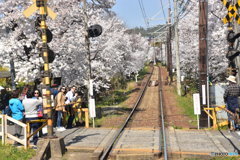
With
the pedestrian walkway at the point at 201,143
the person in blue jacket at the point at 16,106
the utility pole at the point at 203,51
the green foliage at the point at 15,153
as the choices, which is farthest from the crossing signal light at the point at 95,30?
the green foliage at the point at 15,153

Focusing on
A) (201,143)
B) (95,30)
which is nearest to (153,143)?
(201,143)

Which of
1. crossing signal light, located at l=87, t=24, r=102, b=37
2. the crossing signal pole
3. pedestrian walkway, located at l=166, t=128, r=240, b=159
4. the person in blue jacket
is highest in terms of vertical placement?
crossing signal light, located at l=87, t=24, r=102, b=37

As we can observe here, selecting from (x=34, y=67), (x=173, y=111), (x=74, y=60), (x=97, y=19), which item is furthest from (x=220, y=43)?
(x=34, y=67)

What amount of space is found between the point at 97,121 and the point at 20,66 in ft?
16.3

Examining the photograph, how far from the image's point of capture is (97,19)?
67.7 ft

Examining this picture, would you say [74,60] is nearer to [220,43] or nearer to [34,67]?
[34,67]

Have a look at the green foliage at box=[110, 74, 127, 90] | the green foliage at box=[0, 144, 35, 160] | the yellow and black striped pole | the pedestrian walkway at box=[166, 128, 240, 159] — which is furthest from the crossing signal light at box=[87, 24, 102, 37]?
the green foliage at box=[110, 74, 127, 90]

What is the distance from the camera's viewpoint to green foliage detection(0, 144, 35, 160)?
8179 millimetres

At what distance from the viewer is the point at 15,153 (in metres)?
8.48

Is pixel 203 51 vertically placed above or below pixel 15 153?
above

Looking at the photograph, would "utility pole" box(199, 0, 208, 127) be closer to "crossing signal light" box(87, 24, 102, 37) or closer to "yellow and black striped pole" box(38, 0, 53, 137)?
"crossing signal light" box(87, 24, 102, 37)

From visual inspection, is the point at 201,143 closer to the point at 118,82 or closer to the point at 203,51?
the point at 203,51

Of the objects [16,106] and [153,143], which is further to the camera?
[153,143]

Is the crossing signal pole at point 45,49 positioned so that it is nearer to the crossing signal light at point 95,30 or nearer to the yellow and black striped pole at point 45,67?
the yellow and black striped pole at point 45,67
